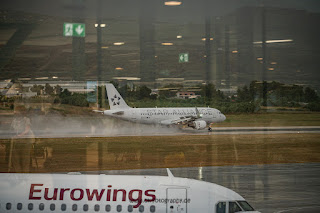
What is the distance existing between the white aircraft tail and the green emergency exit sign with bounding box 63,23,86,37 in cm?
230

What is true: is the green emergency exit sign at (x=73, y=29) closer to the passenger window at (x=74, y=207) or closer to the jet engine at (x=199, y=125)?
the passenger window at (x=74, y=207)

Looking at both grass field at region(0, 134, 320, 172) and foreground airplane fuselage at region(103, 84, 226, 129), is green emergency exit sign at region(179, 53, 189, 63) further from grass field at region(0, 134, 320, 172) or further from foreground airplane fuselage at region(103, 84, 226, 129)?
grass field at region(0, 134, 320, 172)

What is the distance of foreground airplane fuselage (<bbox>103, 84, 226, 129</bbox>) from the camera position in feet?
55.4

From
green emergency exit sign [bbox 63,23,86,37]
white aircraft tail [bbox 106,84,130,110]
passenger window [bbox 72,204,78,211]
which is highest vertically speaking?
green emergency exit sign [bbox 63,23,86,37]

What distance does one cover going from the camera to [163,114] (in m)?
20.9

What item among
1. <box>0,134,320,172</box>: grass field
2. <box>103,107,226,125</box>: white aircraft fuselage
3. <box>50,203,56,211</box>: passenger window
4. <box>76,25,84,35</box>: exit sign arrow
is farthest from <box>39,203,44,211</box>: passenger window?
<box>0,134,320,172</box>: grass field

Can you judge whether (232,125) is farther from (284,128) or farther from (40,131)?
(40,131)

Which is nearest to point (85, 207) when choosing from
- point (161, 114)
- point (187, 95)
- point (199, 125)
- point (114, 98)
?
point (114, 98)

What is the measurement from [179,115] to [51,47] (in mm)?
8589

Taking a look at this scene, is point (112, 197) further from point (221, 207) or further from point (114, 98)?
point (114, 98)

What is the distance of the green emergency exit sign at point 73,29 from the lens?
15.2 m

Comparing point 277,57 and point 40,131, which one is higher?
point 277,57

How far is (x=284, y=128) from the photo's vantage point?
2000 centimetres

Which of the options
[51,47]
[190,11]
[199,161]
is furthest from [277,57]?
[51,47]
